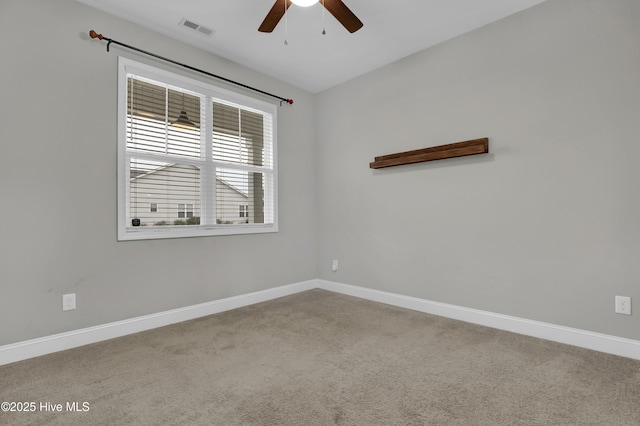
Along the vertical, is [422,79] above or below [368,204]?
above

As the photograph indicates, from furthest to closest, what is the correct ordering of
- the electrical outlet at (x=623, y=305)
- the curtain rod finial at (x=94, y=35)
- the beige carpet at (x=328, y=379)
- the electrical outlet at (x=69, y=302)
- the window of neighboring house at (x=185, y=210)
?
the window of neighboring house at (x=185, y=210) → the curtain rod finial at (x=94, y=35) → the electrical outlet at (x=69, y=302) → the electrical outlet at (x=623, y=305) → the beige carpet at (x=328, y=379)

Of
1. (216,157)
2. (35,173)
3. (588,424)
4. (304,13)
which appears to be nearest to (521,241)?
(588,424)

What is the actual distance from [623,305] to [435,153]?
6.03 ft

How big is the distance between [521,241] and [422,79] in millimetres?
1882

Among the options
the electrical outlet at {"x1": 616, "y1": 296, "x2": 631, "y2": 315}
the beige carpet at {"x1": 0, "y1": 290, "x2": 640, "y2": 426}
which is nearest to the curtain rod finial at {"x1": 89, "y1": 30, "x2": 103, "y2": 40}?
the beige carpet at {"x1": 0, "y1": 290, "x2": 640, "y2": 426}

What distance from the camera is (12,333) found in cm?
224

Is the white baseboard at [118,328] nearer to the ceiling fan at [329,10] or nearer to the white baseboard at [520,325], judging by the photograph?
the white baseboard at [520,325]

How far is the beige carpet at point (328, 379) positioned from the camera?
159 cm

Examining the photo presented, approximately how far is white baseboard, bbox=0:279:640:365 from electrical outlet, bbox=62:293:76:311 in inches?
7.4

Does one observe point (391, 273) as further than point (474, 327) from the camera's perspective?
Yes

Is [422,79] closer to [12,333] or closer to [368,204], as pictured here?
[368,204]

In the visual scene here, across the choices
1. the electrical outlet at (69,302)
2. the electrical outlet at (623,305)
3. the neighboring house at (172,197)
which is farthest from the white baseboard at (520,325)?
the electrical outlet at (69,302)

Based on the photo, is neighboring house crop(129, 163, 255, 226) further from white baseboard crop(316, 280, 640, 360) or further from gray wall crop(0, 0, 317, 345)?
white baseboard crop(316, 280, 640, 360)

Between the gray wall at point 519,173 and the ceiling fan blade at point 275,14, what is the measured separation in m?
1.73
